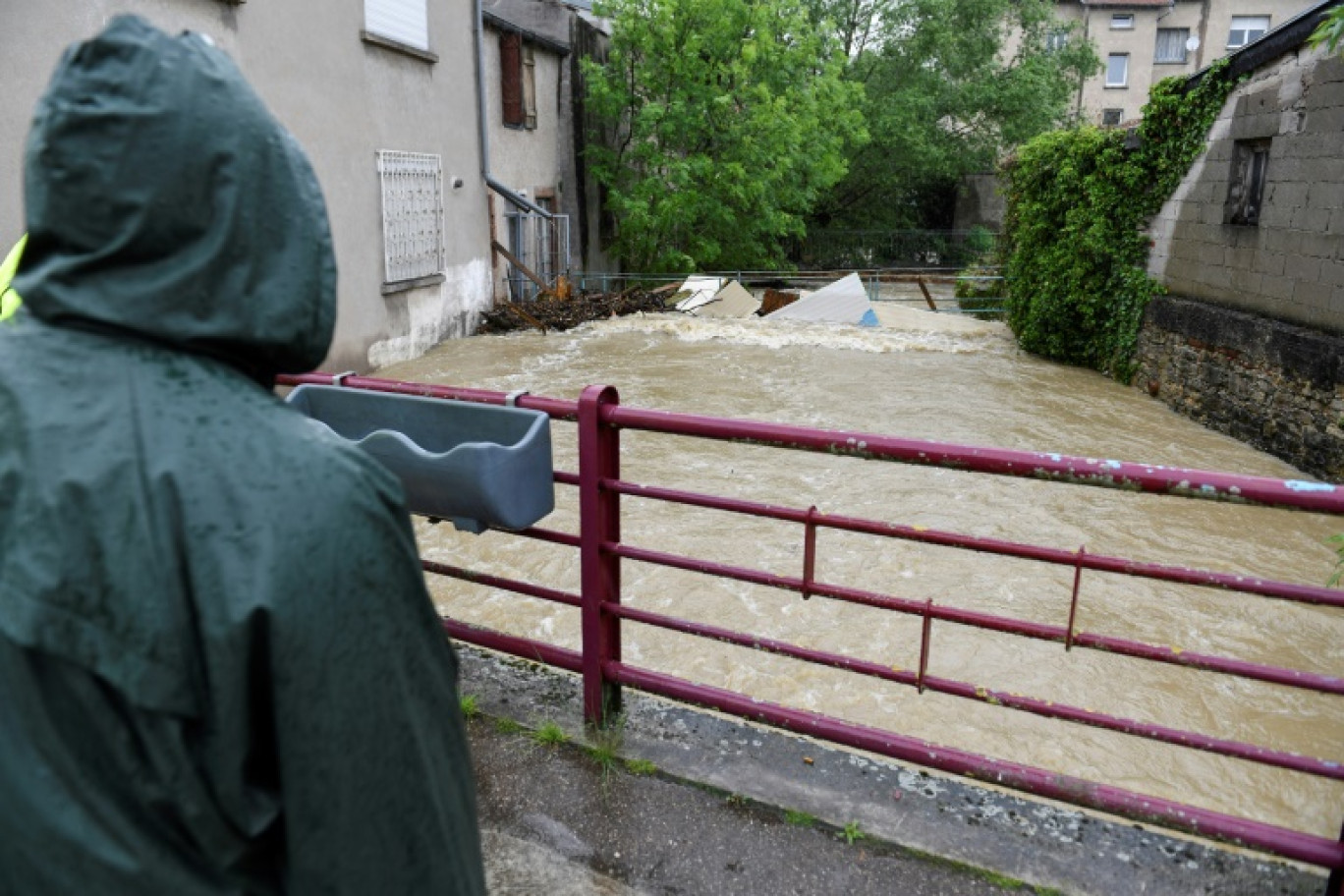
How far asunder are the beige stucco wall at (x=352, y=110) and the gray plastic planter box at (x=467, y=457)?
6.29 m

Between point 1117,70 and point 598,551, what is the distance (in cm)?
4161

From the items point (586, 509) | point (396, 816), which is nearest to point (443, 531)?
point (586, 509)

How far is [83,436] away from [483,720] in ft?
7.86

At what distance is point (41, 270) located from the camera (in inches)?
37.9

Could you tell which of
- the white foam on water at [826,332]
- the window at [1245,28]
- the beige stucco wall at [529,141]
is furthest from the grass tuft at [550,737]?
the window at [1245,28]

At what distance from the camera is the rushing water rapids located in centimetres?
531

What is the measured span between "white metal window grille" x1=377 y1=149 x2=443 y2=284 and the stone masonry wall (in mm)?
9754

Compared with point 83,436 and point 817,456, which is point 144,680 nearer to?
point 83,436

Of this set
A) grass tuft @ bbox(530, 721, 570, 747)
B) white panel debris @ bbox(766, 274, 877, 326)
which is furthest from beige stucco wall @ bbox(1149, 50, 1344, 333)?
grass tuft @ bbox(530, 721, 570, 747)

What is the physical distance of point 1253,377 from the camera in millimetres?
10664

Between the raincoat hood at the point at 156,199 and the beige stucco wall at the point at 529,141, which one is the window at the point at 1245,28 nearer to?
the beige stucco wall at the point at 529,141

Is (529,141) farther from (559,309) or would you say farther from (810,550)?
(810,550)

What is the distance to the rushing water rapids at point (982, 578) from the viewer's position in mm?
5309

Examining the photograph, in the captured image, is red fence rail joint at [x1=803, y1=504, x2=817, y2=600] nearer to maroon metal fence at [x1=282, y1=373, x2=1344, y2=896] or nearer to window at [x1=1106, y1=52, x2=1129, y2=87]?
maroon metal fence at [x1=282, y1=373, x2=1344, y2=896]
